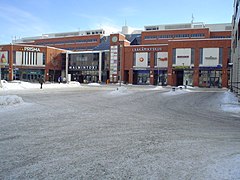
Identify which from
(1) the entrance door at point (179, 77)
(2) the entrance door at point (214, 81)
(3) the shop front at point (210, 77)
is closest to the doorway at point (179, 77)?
(1) the entrance door at point (179, 77)

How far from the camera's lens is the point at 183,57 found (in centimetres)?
5916

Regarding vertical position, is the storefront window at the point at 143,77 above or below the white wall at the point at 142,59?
below

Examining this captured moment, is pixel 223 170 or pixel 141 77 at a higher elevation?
pixel 141 77

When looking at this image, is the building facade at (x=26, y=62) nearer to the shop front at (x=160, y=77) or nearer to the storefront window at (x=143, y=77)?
the storefront window at (x=143, y=77)

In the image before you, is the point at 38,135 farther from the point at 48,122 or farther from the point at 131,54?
the point at 131,54

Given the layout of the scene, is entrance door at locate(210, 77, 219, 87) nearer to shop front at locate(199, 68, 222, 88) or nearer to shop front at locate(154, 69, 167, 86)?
shop front at locate(199, 68, 222, 88)

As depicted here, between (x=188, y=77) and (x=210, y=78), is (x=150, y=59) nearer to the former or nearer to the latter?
(x=188, y=77)

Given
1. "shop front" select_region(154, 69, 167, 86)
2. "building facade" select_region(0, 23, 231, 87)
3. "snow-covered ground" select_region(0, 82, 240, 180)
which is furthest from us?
"shop front" select_region(154, 69, 167, 86)

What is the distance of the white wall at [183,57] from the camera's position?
2308 inches

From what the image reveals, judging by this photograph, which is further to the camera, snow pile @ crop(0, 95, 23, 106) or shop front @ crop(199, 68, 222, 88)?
shop front @ crop(199, 68, 222, 88)

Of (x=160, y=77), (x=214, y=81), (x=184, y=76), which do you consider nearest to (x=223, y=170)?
(x=214, y=81)

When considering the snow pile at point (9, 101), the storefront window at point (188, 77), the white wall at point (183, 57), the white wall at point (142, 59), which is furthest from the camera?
the white wall at point (142, 59)

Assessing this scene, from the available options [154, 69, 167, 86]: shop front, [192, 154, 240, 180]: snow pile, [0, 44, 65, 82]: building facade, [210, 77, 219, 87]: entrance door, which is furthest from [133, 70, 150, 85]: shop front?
[192, 154, 240, 180]: snow pile

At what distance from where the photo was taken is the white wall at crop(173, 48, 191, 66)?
2308 inches
